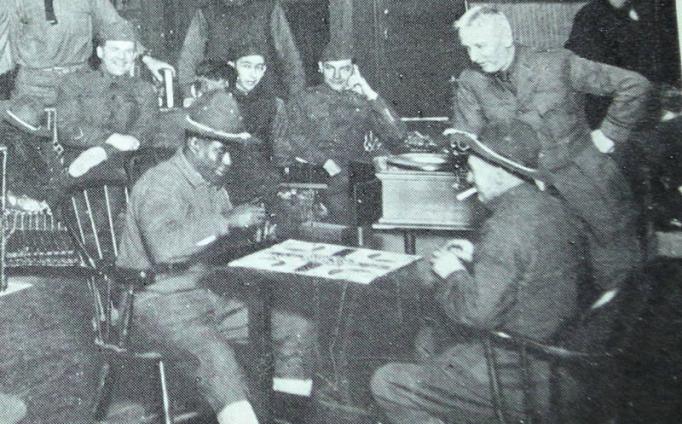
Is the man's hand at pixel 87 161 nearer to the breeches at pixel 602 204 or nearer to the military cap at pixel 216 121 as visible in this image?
the military cap at pixel 216 121

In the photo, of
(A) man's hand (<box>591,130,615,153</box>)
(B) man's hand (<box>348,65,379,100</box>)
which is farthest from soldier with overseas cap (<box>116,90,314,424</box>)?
(B) man's hand (<box>348,65,379,100</box>)

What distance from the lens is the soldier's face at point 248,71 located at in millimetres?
4309

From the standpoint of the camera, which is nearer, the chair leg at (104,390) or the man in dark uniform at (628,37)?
the chair leg at (104,390)

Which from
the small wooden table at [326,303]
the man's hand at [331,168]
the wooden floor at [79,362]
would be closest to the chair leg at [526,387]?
the wooden floor at [79,362]

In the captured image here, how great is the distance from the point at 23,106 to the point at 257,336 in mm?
1978

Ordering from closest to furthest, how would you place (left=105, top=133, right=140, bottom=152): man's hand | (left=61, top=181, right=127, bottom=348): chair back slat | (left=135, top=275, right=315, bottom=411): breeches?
(left=135, top=275, right=315, bottom=411): breeches → (left=61, top=181, right=127, bottom=348): chair back slat → (left=105, top=133, right=140, bottom=152): man's hand

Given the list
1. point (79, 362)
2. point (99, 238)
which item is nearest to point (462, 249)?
point (99, 238)

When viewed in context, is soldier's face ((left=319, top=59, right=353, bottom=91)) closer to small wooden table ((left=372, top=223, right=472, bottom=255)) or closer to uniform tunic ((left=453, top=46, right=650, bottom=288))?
uniform tunic ((left=453, top=46, right=650, bottom=288))

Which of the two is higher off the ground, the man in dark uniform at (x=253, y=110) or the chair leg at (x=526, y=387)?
the man in dark uniform at (x=253, y=110)

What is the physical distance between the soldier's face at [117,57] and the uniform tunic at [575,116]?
6.22 ft

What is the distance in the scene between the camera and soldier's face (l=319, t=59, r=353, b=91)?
4305 millimetres

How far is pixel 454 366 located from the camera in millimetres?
1932

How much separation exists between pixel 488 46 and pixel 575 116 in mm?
441

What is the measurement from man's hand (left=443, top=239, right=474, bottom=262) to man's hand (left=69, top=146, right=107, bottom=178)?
1971 mm
